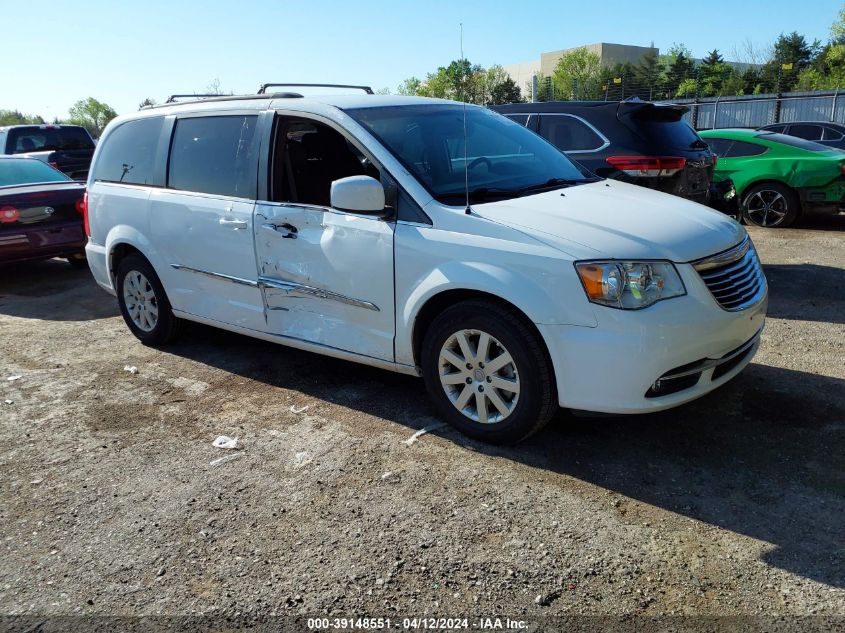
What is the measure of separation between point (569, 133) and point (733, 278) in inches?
177

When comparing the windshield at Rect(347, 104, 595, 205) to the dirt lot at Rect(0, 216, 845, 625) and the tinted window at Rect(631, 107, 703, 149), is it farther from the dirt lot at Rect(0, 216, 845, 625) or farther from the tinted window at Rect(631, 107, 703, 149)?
the tinted window at Rect(631, 107, 703, 149)

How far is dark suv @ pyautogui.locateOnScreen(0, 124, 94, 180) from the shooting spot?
15211mm

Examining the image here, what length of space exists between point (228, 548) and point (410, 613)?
919mm

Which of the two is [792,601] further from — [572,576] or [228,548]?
[228,548]

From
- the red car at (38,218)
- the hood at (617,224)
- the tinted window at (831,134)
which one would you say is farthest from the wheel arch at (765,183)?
the red car at (38,218)

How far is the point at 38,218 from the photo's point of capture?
8.52 m

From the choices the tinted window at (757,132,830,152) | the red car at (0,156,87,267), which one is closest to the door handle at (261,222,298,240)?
the red car at (0,156,87,267)

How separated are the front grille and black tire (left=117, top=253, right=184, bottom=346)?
402cm

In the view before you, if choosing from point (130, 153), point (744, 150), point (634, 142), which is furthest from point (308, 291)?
point (744, 150)

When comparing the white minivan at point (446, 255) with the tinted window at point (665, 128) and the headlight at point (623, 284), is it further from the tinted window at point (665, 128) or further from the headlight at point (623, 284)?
the tinted window at point (665, 128)

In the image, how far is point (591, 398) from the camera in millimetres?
3463

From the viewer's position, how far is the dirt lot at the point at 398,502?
2.76 m

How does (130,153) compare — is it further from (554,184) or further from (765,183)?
(765,183)

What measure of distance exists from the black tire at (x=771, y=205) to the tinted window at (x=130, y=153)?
8458 millimetres
